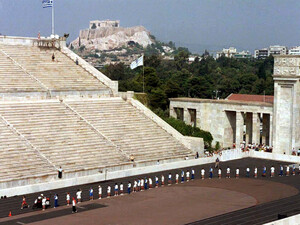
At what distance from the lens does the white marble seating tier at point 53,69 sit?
49125 mm

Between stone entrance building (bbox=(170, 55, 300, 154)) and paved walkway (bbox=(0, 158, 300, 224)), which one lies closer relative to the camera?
paved walkway (bbox=(0, 158, 300, 224))

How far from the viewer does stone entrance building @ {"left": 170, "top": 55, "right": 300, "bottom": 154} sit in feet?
160

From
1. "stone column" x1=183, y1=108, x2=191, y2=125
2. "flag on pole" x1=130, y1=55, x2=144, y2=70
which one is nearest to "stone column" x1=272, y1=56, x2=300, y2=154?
"stone column" x1=183, y1=108, x2=191, y2=125

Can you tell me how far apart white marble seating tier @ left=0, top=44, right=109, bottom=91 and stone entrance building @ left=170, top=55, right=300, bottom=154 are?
37.4 ft

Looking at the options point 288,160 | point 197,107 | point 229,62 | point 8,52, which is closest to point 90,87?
point 8,52

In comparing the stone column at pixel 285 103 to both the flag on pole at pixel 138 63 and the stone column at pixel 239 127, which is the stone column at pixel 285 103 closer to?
the stone column at pixel 239 127

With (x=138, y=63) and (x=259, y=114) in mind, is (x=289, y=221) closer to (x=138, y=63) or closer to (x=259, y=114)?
(x=259, y=114)

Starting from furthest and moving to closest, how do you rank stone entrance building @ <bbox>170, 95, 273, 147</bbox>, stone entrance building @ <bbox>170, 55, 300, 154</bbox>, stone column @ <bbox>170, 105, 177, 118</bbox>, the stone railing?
stone column @ <bbox>170, 105, 177, 118</bbox>, stone entrance building @ <bbox>170, 95, 273, 147</bbox>, stone entrance building @ <bbox>170, 55, 300, 154</bbox>, the stone railing

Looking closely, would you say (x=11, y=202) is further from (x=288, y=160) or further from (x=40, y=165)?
(x=288, y=160)

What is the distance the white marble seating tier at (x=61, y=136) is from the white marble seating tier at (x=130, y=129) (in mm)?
1368

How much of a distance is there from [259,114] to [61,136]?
22.4m

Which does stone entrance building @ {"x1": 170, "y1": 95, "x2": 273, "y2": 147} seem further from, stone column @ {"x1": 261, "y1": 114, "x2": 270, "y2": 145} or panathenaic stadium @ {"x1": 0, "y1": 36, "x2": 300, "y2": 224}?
panathenaic stadium @ {"x1": 0, "y1": 36, "x2": 300, "y2": 224}

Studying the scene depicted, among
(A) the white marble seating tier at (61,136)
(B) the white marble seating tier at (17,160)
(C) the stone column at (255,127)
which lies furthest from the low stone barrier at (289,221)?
(C) the stone column at (255,127)

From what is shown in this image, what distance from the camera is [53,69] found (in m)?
51.8
